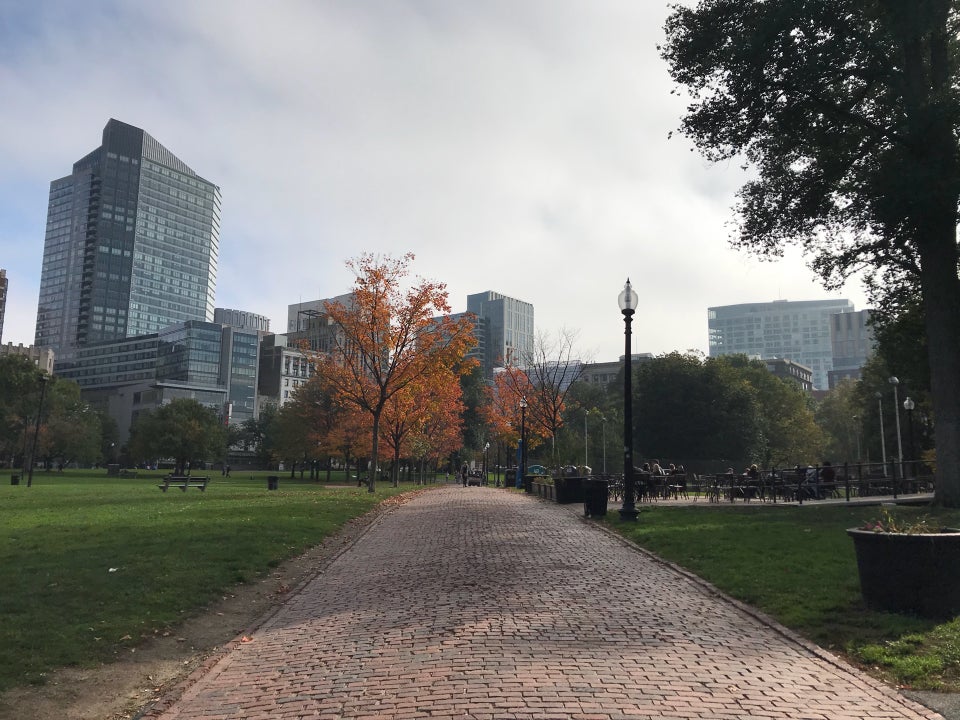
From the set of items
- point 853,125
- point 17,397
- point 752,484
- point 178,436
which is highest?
point 853,125

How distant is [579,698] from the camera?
182 inches

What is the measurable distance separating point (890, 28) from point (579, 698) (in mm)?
17271

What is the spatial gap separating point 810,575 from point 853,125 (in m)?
15.1

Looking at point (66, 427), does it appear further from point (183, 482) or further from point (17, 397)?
point (183, 482)

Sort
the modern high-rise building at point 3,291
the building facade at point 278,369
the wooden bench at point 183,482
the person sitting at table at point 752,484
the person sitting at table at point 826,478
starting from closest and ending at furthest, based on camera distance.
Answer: the person sitting at table at point 826,478 → the person sitting at table at point 752,484 → the wooden bench at point 183,482 → the modern high-rise building at point 3,291 → the building facade at point 278,369

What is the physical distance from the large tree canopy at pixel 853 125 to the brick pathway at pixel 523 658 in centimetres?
1176

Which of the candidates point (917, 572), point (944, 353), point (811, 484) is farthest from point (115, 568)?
point (811, 484)

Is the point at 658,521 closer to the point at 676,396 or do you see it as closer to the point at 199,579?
the point at 199,579

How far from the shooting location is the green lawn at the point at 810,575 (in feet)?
19.0

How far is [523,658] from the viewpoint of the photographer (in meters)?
5.54

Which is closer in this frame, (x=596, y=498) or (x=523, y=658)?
(x=523, y=658)

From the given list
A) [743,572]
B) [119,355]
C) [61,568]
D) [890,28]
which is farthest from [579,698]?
[119,355]

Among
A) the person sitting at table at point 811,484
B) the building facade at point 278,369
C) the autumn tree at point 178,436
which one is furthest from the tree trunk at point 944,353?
the building facade at point 278,369

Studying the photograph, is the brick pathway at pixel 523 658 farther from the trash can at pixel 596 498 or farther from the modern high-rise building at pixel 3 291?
the modern high-rise building at pixel 3 291
